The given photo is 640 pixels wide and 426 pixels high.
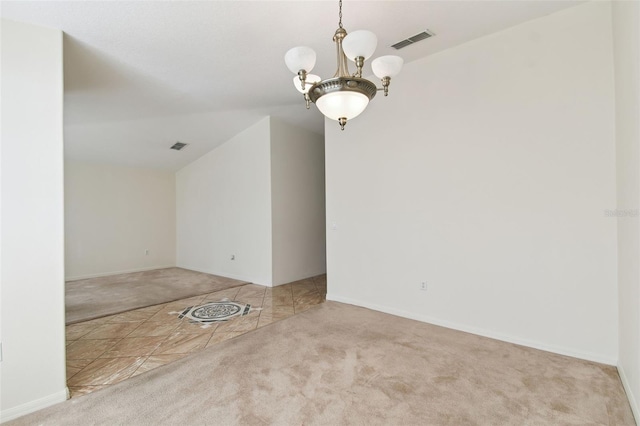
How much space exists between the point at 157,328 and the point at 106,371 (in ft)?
3.07

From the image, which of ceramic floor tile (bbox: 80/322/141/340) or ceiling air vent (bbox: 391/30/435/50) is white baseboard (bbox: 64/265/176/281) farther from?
ceiling air vent (bbox: 391/30/435/50)

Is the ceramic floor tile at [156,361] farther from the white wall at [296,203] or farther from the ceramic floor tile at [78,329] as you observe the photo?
the white wall at [296,203]

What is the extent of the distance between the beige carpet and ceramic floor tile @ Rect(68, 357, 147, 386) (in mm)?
150

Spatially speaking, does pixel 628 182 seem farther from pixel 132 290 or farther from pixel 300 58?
pixel 132 290

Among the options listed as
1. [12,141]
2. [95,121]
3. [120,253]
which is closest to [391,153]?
[12,141]

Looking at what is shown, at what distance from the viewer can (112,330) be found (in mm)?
3395

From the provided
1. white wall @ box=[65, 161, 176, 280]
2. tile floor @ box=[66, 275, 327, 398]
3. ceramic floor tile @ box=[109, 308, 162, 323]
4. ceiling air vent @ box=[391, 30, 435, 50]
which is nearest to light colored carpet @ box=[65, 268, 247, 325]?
ceramic floor tile @ box=[109, 308, 162, 323]

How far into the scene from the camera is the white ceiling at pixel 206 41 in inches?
96.7

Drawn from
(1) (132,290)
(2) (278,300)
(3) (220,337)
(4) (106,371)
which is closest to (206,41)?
(3) (220,337)

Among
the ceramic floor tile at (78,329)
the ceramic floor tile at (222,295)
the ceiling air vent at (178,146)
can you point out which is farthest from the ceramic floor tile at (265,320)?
the ceiling air vent at (178,146)

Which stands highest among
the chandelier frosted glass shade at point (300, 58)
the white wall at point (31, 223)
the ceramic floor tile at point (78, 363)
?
the chandelier frosted glass shade at point (300, 58)

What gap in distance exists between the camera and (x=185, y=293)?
4.97 metres

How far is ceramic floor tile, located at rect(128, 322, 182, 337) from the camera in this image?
327cm

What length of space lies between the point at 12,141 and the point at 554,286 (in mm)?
4366
